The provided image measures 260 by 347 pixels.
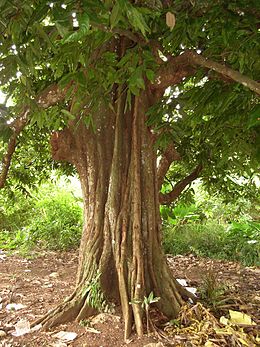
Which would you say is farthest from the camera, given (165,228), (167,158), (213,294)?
(165,228)

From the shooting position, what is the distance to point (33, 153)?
527cm

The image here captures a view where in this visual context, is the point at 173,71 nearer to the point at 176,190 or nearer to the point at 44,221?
the point at 176,190

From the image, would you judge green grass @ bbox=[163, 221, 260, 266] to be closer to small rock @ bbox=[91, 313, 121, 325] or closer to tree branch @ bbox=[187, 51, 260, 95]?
small rock @ bbox=[91, 313, 121, 325]

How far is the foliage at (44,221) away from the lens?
6.58 m

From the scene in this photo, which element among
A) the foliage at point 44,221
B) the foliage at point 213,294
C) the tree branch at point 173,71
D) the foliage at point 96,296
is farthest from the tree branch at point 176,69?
the foliage at point 44,221

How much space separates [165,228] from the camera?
7.09 metres

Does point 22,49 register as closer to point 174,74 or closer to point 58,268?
point 174,74

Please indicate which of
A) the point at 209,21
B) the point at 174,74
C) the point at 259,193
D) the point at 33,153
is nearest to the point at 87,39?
the point at 209,21

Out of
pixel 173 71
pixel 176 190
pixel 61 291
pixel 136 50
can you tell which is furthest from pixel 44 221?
pixel 136 50

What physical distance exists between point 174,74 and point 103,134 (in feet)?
3.09

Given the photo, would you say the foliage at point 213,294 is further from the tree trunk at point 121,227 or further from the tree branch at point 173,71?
the tree branch at point 173,71

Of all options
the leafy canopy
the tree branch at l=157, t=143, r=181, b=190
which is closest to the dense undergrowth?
the tree branch at l=157, t=143, r=181, b=190

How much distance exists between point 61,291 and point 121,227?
3.93 feet

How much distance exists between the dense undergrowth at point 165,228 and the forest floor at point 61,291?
0.39 m
